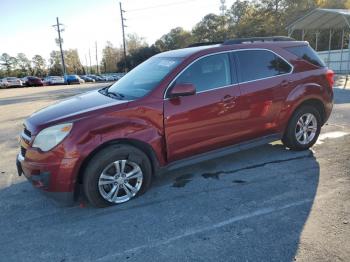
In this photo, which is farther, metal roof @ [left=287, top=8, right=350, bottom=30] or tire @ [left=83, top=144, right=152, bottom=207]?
metal roof @ [left=287, top=8, right=350, bottom=30]

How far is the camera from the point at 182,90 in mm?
3879

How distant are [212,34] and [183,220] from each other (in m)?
62.9

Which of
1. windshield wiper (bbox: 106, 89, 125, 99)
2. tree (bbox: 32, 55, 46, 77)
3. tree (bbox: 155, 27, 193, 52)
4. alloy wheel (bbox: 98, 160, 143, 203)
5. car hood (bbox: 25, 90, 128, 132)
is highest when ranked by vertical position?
tree (bbox: 155, 27, 193, 52)

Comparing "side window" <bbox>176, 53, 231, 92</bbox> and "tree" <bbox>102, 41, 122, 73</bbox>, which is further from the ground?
"tree" <bbox>102, 41, 122, 73</bbox>

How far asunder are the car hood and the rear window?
3.02 m

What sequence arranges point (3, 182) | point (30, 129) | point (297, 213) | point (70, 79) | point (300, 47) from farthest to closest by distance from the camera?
point (70, 79)
point (300, 47)
point (3, 182)
point (30, 129)
point (297, 213)

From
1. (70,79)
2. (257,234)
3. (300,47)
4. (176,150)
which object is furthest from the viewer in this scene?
(70,79)

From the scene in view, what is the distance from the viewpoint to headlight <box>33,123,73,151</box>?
3467mm

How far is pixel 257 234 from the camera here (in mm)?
3084

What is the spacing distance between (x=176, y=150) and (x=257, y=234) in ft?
4.92

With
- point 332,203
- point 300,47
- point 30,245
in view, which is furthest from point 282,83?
point 30,245

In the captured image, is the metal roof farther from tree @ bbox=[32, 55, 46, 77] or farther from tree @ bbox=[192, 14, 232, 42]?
tree @ bbox=[32, 55, 46, 77]

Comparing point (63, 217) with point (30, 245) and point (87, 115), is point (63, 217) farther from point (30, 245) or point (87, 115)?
point (87, 115)

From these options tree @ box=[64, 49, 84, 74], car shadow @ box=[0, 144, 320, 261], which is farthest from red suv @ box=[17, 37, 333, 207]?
tree @ box=[64, 49, 84, 74]
